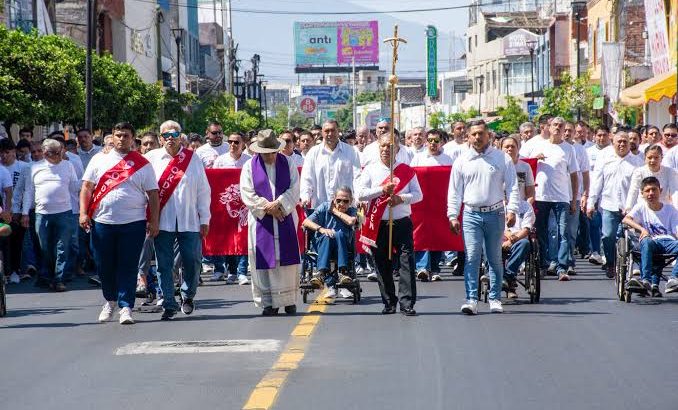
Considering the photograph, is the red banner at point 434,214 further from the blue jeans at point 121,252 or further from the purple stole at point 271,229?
the blue jeans at point 121,252

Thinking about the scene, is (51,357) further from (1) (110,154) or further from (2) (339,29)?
(2) (339,29)

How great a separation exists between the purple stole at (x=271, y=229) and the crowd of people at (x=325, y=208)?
13 mm

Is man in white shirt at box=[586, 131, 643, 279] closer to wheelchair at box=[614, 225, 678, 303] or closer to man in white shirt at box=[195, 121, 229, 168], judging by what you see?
wheelchair at box=[614, 225, 678, 303]

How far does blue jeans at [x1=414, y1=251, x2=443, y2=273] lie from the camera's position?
60.3ft

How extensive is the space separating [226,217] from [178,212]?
17.9ft

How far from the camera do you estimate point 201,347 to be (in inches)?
449

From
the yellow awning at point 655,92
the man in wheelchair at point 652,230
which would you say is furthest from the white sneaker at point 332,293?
the yellow awning at point 655,92

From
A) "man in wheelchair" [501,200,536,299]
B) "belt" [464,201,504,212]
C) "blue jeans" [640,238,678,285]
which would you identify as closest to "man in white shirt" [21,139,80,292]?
"man in wheelchair" [501,200,536,299]

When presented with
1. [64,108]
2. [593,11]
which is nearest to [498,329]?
[64,108]

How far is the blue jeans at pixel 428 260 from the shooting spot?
1839 cm

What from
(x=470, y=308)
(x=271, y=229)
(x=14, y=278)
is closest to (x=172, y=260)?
(x=271, y=229)

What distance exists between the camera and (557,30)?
73.2 m

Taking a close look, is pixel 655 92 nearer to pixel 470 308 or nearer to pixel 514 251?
pixel 514 251

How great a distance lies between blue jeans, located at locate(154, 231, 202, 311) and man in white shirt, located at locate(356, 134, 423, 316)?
5.77ft
